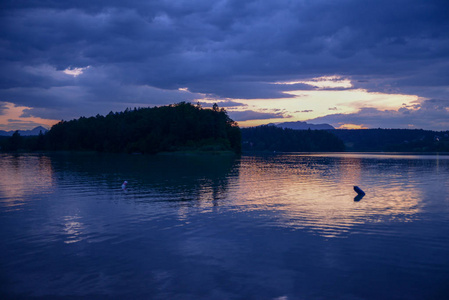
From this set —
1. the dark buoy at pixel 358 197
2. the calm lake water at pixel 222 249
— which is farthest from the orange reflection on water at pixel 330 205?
the dark buoy at pixel 358 197

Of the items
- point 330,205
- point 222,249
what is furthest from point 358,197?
point 222,249

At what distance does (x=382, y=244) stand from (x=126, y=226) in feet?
46.8

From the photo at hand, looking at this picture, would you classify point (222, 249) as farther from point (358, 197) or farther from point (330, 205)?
point (358, 197)

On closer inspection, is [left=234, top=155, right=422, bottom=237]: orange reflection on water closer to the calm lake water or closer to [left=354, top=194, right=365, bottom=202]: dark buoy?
the calm lake water

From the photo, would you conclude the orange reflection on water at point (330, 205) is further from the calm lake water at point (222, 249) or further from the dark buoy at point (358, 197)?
the dark buoy at point (358, 197)

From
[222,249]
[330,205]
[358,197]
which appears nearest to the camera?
[222,249]

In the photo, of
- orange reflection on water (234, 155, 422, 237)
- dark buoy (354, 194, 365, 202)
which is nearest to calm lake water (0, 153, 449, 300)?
orange reflection on water (234, 155, 422, 237)

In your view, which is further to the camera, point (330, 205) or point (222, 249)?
point (330, 205)

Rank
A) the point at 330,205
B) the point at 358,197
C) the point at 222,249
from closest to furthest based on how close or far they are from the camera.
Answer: the point at 222,249 < the point at 330,205 < the point at 358,197

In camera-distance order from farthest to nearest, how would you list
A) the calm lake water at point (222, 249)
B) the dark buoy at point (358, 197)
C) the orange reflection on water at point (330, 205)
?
the dark buoy at point (358, 197) → the orange reflection on water at point (330, 205) → the calm lake water at point (222, 249)

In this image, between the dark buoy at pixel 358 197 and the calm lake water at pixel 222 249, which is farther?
the dark buoy at pixel 358 197

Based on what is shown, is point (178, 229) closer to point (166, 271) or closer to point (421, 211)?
point (166, 271)

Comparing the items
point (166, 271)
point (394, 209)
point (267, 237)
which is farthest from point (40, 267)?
point (394, 209)

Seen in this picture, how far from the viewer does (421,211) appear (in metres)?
25.9
